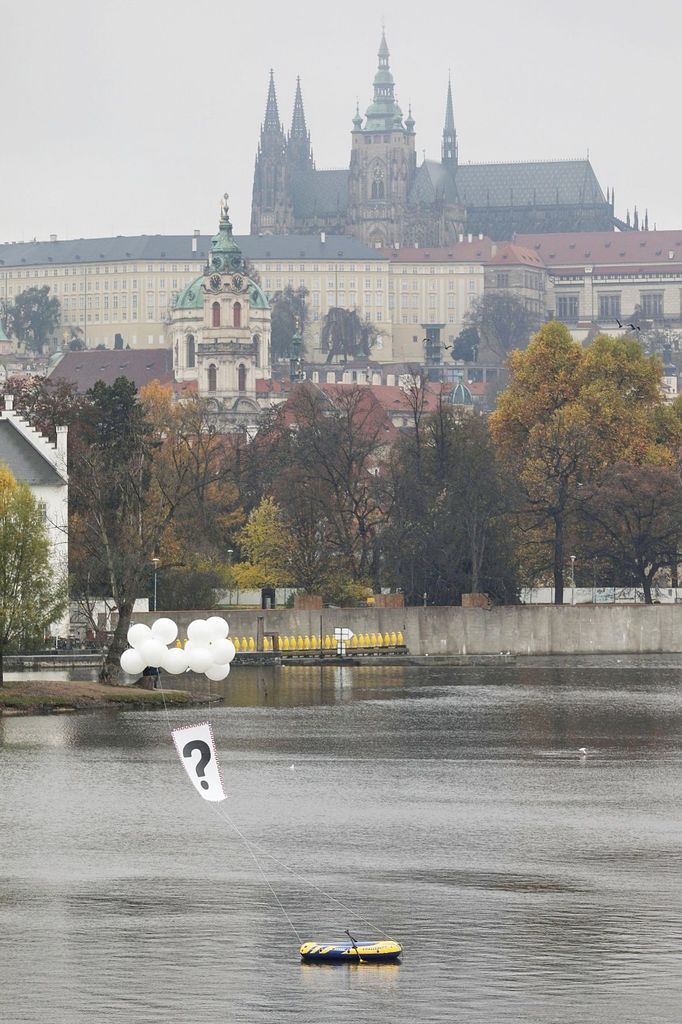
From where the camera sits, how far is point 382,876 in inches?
1939

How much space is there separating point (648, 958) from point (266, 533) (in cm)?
9362

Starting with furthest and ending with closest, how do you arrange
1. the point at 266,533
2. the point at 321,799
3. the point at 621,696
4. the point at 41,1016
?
the point at 266,533, the point at 621,696, the point at 321,799, the point at 41,1016

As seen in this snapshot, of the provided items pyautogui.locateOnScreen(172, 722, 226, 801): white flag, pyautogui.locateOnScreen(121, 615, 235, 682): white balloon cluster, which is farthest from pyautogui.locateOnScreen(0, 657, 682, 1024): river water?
pyautogui.locateOnScreen(121, 615, 235, 682): white balloon cluster

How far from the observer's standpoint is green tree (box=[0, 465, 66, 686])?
273 feet

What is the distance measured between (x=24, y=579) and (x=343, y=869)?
1397 inches

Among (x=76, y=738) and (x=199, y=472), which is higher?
(x=199, y=472)

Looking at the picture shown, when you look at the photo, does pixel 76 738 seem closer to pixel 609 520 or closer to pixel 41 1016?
pixel 41 1016

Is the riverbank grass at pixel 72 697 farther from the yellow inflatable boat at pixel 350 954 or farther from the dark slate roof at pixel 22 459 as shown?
the yellow inflatable boat at pixel 350 954

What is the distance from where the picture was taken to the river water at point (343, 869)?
39812 mm

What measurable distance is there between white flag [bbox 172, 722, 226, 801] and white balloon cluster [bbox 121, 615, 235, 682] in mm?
17967

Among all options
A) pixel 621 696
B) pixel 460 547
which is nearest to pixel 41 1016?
pixel 621 696

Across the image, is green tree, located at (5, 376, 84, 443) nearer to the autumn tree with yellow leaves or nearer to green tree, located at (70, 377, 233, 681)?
green tree, located at (70, 377, 233, 681)

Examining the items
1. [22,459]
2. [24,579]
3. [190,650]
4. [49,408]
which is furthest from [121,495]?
[190,650]

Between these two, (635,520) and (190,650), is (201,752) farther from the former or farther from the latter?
(635,520)
